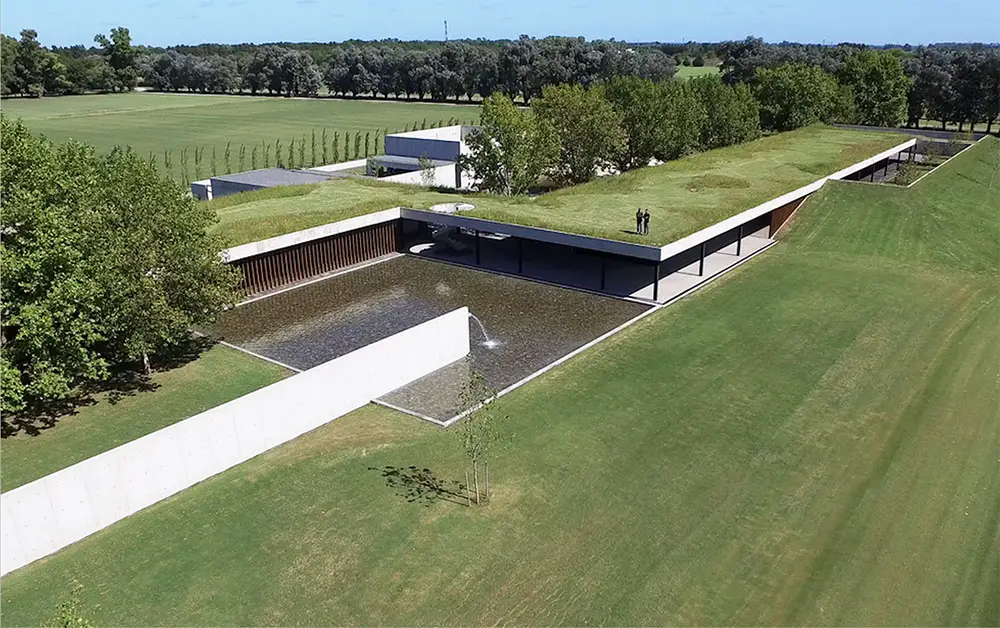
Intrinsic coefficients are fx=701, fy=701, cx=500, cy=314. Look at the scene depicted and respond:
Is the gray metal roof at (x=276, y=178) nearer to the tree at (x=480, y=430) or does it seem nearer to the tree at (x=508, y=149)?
the tree at (x=508, y=149)

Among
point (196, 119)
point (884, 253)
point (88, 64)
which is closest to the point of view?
point (884, 253)

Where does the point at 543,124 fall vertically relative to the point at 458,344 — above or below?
above

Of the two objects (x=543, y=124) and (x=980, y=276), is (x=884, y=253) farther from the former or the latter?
(x=543, y=124)

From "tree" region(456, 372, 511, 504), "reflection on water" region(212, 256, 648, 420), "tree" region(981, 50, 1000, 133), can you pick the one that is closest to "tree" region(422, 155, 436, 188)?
"reflection on water" region(212, 256, 648, 420)

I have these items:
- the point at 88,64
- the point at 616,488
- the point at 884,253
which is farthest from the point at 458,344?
the point at 88,64

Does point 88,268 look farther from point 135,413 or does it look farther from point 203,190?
point 203,190

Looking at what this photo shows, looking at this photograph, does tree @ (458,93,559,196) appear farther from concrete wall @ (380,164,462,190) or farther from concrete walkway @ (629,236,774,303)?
concrete walkway @ (629,236,774,303)
